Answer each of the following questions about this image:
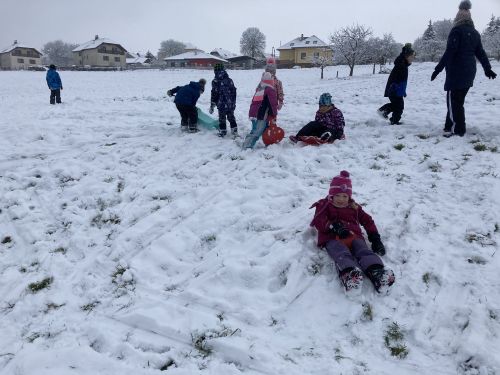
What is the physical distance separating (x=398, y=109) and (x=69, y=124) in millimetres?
8371

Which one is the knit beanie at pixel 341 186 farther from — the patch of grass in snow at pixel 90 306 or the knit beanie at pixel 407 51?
the knit beanie at pixel 407 51

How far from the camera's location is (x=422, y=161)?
6488mm

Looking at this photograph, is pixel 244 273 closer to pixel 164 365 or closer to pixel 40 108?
pixel 164 365

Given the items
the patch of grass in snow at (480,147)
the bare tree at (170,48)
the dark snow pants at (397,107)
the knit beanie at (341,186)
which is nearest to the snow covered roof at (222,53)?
the bare tree at (170,48)

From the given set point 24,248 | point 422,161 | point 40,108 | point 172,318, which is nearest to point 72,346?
point 172,318

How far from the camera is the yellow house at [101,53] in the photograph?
253ft

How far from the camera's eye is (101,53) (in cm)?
7719

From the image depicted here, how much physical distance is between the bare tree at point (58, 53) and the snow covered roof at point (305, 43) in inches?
2407

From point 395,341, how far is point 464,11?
664cm

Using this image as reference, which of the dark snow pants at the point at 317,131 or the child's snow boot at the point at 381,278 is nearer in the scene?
the child's snow boot at the point at 381,278

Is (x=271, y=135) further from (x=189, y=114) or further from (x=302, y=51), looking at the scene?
(x=302, y=51)

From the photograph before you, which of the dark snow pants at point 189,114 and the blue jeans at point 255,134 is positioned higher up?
the dark snow pants at point 189,114

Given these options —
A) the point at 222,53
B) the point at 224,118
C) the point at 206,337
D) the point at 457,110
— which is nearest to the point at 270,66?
the point at 224,118

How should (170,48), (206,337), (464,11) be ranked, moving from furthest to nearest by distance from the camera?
(170,48), (464,11), (206,337)
